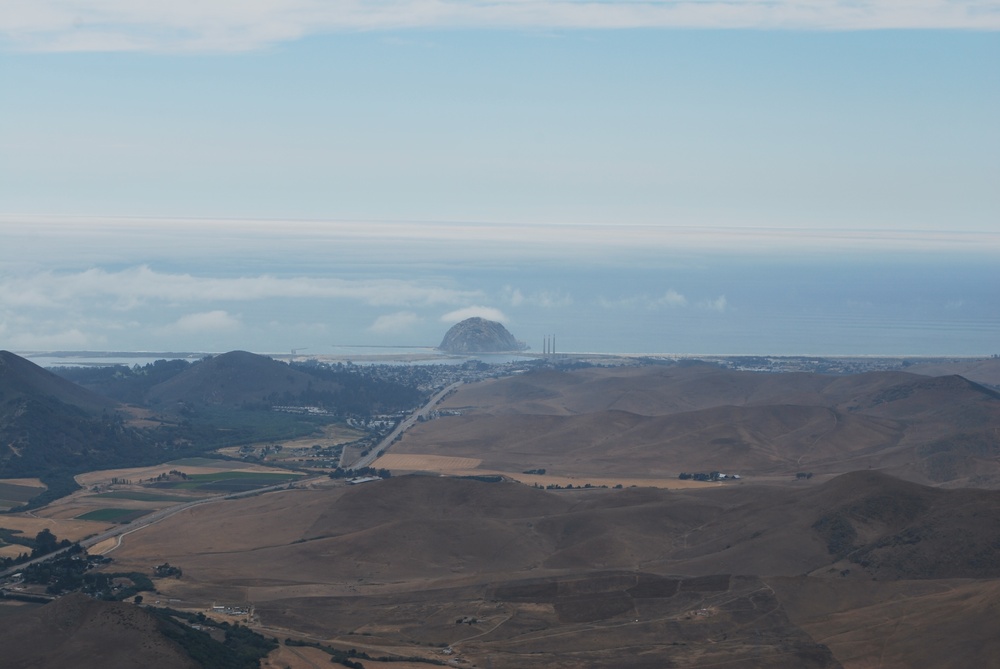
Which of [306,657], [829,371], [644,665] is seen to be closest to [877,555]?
[644,665]

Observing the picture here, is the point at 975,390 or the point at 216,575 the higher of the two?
the point at 975,390

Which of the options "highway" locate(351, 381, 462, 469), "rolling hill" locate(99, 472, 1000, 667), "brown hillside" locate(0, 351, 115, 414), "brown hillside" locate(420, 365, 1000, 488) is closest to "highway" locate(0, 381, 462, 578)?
"highway" locate(351, 381, 462, 469)

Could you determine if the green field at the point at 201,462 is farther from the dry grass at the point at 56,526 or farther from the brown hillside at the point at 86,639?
the brown hillside at the point at 86,639

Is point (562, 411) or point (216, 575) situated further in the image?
point (562, 411)

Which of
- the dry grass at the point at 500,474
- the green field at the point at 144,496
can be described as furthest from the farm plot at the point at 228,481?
the dry grass at the point at 500,474

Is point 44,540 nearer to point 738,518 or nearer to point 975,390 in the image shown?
point 738,518

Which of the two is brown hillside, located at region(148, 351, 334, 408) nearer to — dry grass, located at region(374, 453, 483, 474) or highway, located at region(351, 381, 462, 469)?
highway, located at region(351, 381, 462, 469)
